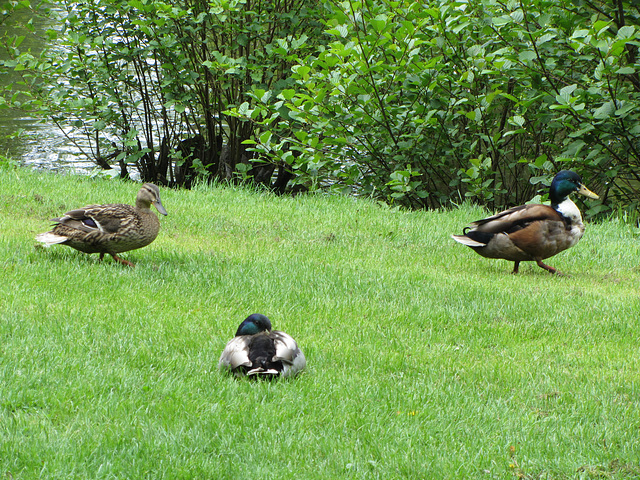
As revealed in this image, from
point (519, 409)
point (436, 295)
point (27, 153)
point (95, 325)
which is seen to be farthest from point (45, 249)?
point (27, 153)

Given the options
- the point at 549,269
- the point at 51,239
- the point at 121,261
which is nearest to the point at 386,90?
the point at 549,269

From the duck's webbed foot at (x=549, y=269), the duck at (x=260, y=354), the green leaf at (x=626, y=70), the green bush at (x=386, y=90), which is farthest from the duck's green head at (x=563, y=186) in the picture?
the duck at (x=260, y=354)

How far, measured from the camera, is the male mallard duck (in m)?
6.19

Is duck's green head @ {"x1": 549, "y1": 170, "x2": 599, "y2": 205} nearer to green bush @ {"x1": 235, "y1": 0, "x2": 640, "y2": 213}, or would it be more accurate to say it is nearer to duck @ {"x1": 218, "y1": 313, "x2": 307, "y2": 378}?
green bush @ {"x1": 235, "y1": 0, "x2": 640, "y2": 213}

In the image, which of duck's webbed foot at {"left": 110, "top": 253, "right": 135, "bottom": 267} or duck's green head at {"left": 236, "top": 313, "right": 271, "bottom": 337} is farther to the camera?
duck's webbed foot at {"left": 110, "top": 253, "right": 135, "bottom": 267}

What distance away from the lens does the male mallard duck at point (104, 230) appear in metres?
6.19

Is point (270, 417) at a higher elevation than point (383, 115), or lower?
lower

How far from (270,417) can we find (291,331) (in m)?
1.41

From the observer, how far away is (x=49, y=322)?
15.7 feet

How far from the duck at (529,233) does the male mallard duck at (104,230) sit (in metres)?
2.96

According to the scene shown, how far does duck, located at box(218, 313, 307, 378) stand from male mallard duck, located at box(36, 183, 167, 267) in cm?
239

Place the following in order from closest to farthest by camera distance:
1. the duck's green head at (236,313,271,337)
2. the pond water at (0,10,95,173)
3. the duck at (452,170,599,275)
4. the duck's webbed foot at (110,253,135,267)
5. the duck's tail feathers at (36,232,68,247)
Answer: the duck's green head at (236,313,271,337), the duck's tail feathers at (36,232,68,247), the duck's webbed foot at (110,253,135,267), the duck at (452,170,599,275), the pond water at (0,10,95,173)

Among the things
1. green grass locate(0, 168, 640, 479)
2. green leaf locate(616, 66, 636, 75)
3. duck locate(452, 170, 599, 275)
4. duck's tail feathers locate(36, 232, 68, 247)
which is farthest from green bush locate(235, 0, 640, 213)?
duck's tail feathers locate(36, 232, 68, 247)

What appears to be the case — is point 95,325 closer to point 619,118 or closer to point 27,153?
point 619,118
